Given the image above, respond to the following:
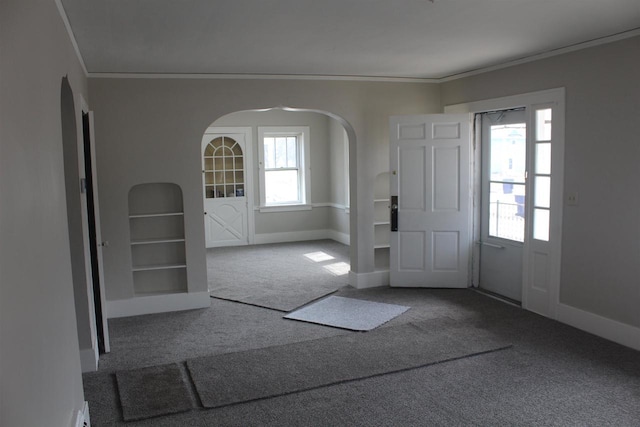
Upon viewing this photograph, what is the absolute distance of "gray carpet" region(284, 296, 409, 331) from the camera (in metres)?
4.97

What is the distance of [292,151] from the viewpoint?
31.8 feet

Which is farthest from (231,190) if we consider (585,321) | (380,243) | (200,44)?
(585,321)

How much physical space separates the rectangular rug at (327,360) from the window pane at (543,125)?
1.87m

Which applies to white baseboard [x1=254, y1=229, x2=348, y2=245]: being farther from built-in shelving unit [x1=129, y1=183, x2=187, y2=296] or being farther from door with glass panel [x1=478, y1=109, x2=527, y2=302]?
built-in shelving unit [x1=129, y1=183, x2=187, y2=296]

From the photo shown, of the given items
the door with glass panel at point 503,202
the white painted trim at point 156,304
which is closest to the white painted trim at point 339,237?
the door with glass panel at point 503,202

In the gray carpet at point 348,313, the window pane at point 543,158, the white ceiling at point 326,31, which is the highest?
the white ceiling at point 326,31

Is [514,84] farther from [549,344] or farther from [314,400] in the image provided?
[314,400]

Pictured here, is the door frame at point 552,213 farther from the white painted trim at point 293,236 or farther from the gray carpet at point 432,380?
the white painted trim at point 293,236

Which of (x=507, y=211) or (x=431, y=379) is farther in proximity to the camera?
(x=507, y=211)

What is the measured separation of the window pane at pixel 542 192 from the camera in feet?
16.3

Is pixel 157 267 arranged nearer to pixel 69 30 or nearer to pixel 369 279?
pixel 369 279

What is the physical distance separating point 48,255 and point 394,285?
4.53 metres

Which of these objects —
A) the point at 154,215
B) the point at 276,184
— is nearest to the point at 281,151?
the point at 276,184

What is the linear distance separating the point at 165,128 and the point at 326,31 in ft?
7.45
